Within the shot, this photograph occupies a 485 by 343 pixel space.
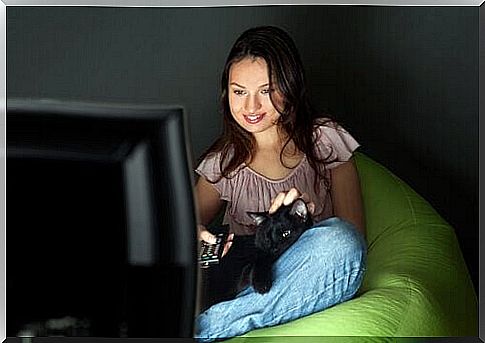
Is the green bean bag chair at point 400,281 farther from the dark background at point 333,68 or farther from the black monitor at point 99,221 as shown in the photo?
the black monitor at point 99,221

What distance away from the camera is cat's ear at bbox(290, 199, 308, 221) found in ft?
8.79

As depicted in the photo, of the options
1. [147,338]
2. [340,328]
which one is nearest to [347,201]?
[340,328]

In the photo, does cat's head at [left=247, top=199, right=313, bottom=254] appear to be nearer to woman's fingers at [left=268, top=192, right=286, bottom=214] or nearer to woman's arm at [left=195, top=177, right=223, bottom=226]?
woman's fingers at [left=268, top=192, right=286, bottom=214]

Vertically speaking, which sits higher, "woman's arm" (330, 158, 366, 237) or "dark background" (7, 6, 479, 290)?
"dark background" (7, 6, 479, 290)

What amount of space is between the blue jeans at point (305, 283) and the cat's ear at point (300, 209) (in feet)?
0.17

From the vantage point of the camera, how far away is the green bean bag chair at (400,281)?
8.62ft

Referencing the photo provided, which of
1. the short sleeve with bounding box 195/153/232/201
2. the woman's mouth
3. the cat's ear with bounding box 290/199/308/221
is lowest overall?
the cat's ear with bounding box 290/199/308/221

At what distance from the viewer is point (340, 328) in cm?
262

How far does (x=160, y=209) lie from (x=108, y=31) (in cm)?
56

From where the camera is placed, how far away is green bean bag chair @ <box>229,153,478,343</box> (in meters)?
2.63

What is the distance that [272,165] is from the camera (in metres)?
2.71

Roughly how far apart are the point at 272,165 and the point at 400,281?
509 millimetres

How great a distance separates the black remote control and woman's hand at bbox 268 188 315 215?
0.17 meters

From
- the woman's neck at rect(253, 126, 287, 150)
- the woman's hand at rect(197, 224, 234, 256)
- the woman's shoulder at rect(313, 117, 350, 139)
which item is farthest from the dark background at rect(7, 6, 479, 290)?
the woman's hand at rect(197, 224, 234, 256)
